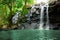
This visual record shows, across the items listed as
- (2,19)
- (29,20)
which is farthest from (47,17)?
(2,19)

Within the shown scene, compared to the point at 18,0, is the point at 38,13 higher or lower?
lower

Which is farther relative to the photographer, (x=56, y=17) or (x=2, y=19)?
(x=2, y=19)

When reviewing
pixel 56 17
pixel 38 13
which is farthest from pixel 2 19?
pixel 56 17

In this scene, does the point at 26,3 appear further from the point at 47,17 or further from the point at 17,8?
the point at 47,17

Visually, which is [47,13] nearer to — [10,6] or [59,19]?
[59,19]

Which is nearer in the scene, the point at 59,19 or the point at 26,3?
the point at 59,19

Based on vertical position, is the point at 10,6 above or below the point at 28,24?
above

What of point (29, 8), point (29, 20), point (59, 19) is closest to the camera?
point (59, 19)

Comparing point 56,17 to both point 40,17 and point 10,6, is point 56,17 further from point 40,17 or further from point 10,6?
point 10,6

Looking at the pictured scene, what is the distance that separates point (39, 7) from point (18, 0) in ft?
13.2

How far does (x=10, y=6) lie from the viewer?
38125 millimetres

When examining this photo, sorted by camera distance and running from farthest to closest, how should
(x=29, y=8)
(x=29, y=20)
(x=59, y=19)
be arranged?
(x=29, y=8)
(x=29, y=20)
(x=59, y=19)

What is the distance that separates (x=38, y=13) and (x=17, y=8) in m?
5.14

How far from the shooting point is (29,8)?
40469 mm
